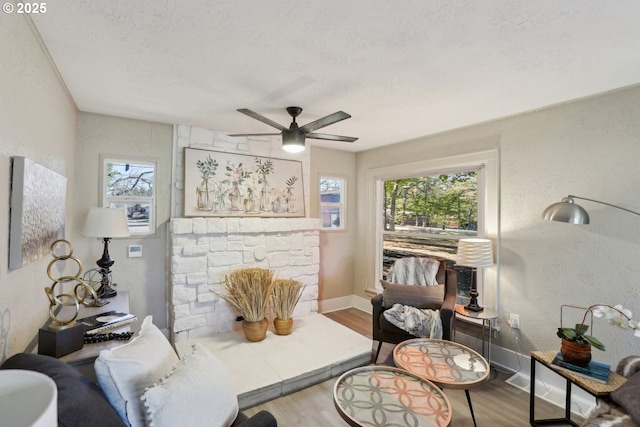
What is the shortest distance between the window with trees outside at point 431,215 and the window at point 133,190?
2.96m

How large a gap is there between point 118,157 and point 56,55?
52.2 inches

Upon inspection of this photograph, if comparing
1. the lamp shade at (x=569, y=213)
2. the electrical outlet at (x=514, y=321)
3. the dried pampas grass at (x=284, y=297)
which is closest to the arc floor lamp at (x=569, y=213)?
the lamp shade at (x=569, y=213)

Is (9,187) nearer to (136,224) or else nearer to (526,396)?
(136,224)

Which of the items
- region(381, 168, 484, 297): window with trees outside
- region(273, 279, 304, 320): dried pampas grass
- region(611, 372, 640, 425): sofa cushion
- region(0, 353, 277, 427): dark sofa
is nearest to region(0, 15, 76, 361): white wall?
region(0, 353, 277, 427): dark sofa

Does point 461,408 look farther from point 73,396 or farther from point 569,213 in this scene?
point 73,396

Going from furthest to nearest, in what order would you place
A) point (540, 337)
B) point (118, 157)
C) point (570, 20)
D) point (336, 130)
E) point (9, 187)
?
1. point (336, 130)
2. point (118, 157)
3. point (540, 337)
4. point (570, 20)
5. point (9, 187)

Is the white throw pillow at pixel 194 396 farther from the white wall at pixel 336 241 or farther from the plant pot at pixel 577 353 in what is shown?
the white wall at pixel 336 241

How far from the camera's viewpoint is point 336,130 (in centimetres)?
346

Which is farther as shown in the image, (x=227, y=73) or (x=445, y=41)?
(x=227, y=73)

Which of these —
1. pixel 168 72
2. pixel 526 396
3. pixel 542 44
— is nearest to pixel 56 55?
pixel 168 72

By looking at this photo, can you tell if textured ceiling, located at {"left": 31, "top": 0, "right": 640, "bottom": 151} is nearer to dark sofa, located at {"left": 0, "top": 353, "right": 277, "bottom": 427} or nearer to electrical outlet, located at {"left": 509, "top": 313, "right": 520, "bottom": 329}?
dark sofa, located at {"left": 0, "top": 353, "right": 277, "bottom": 427}

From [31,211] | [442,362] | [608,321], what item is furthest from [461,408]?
[31,211]

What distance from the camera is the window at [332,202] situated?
14.6 ft

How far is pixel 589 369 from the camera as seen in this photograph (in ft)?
6.23
